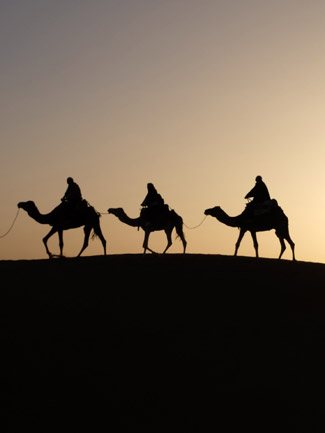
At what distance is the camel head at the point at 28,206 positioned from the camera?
24453 millimetres

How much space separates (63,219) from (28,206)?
123 cm

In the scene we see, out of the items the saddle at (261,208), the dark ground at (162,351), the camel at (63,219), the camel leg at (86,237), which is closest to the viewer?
the dark ground at (162,351)

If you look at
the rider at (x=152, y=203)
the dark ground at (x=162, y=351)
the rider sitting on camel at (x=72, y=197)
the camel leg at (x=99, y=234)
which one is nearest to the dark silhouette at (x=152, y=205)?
the rider at (x=152, y=203)

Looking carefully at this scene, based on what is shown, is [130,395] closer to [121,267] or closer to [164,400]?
[164,400]

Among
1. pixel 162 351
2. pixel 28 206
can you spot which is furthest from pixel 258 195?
pixel 162 351

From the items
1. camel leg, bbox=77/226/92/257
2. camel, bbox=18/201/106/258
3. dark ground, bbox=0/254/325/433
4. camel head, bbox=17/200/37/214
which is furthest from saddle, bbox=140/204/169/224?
dark ground, bbox=0/254/325/433

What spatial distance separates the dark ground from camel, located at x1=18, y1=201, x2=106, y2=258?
2666mm

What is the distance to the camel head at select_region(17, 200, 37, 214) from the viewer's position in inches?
963

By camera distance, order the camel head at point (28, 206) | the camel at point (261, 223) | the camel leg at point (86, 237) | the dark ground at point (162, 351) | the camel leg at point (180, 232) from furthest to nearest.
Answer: the camel leg at point (180, 232) → the camel at point (261, 223) → the camel leg at point (86, 237) → the camel head at point (28, 206) → the dark ground at point (162, 351)

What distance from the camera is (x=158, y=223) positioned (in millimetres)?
26125

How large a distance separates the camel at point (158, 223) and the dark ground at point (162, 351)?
4.70 m

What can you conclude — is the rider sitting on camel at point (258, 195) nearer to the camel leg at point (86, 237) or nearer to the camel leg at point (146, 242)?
the camel leg at point (146, 242)

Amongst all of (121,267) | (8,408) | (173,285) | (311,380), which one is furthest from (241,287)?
(8,408)

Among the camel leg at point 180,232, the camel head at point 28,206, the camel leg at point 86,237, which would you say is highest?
the camel head at point 28,206
